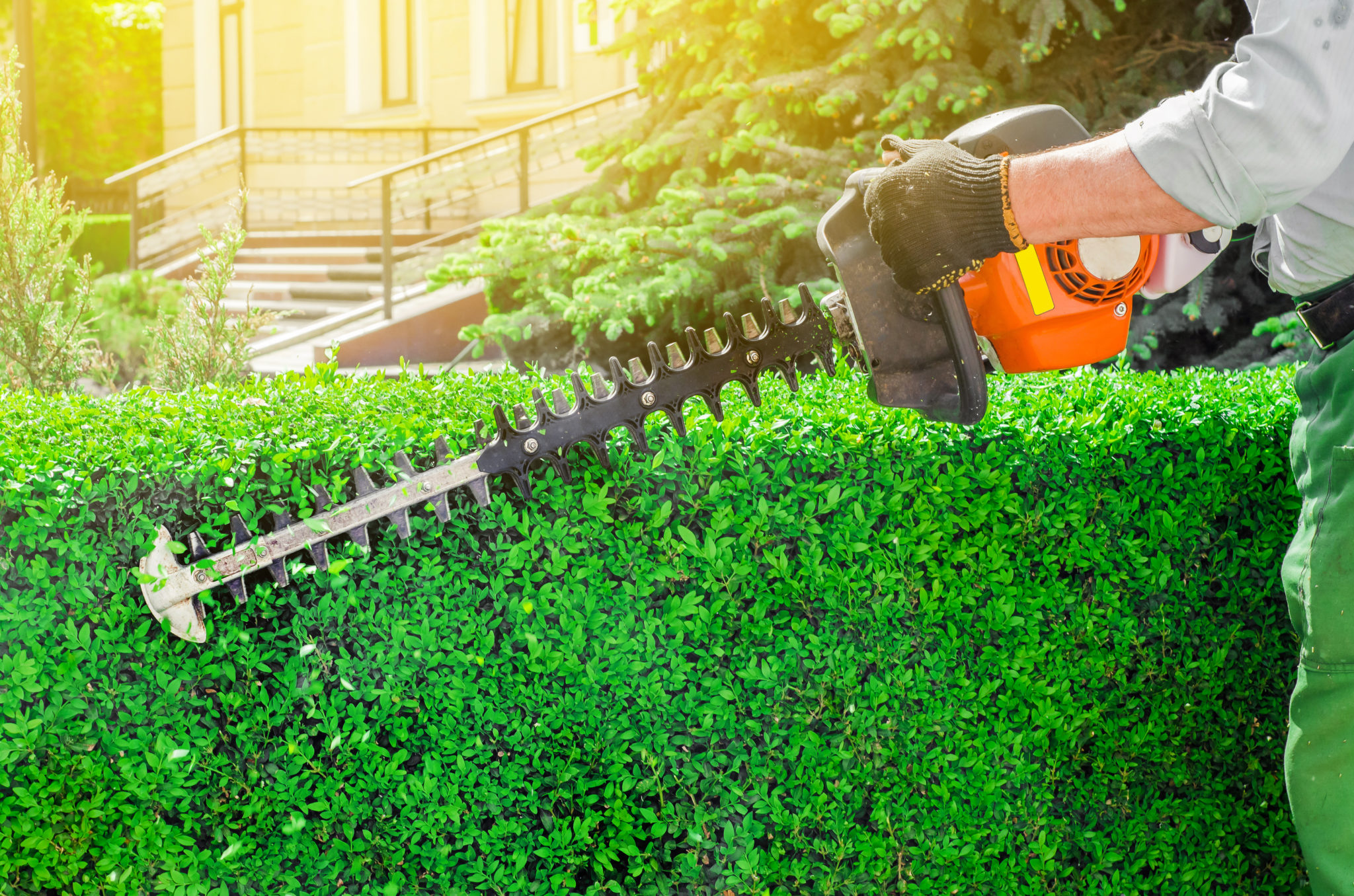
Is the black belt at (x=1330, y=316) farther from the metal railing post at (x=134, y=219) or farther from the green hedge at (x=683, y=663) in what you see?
the metal railing post at (x=134, y=219)

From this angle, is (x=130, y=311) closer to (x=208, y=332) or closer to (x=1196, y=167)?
(x=208, y=332)

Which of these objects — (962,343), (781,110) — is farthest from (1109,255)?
(781,110)

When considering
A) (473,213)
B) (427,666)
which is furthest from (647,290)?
(473,213)

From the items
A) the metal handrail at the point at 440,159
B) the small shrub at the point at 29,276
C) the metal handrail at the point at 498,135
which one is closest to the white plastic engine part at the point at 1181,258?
the small shrub at the point at 29,276

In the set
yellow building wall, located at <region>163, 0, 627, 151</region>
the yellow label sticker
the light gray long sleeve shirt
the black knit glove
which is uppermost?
yellow building wall, located at <region>163, 0, 627, 151</region>

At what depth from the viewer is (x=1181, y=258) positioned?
1957 mm

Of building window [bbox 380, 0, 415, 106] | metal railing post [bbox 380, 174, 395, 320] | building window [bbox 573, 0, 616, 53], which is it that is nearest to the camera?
metal railing post [bbox 380, 174, 395, 320]

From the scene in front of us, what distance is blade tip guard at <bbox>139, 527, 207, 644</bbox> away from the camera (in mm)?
1801

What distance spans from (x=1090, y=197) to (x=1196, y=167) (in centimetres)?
15

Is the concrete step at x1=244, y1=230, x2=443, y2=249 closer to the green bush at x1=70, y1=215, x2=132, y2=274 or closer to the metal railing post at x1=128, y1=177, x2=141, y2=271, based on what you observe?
the metal railing post at x1=128, y1=177, x2=141, y2=271

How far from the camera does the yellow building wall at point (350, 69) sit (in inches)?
496

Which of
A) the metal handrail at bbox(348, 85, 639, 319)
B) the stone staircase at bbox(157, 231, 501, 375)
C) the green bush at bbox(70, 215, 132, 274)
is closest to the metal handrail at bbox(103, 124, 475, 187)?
the stone staircase at bbox(157, 231, 501, 375)

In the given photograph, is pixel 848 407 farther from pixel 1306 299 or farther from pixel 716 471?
pixel 1306 299

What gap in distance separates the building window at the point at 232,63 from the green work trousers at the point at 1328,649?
16.7 meters
